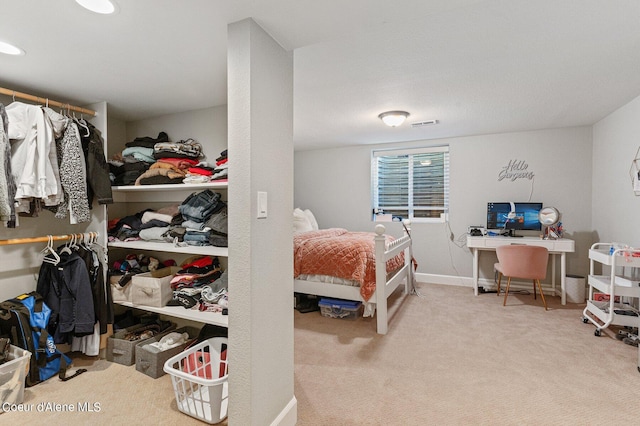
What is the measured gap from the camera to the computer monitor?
412 centimetres

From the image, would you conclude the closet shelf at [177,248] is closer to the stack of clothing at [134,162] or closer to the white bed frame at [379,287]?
the stack of clothing at [134,162]

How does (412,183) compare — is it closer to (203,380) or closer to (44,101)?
(203,380)

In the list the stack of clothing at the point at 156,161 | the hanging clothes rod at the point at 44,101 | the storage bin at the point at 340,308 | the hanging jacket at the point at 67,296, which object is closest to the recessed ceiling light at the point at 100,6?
the stack of clothing at the point at 156,161

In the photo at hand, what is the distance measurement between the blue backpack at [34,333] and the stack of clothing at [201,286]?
2.67 ft

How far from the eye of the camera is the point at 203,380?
167 cm

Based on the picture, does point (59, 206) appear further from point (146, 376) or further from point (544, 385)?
point (544, 385)

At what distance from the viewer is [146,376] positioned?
2219 millimetres

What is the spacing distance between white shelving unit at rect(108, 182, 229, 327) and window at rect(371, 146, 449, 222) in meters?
3.27

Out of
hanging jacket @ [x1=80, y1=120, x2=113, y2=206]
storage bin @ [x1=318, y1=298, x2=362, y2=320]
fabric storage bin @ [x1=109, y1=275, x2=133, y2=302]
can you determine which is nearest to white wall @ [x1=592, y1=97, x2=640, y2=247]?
storage bin @ [x1=318, y1=298, x2=362, y2=320]

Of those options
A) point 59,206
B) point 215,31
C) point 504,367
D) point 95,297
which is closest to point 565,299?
point 504,367

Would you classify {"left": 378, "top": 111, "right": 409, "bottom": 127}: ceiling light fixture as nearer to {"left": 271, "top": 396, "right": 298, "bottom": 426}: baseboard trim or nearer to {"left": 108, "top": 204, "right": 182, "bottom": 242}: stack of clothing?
{"left": 108, "top": 204, "right": 182, "bottom": 242}: stack of clothing

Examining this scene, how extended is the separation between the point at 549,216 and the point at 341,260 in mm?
2845

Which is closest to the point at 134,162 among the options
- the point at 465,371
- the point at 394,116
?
the point at 394,116

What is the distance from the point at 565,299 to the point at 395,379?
9.72 feet
